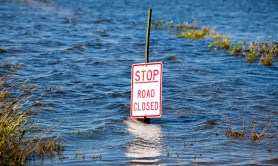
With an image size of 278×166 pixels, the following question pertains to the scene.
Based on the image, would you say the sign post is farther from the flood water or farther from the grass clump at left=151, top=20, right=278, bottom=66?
the grass clump at left=151, top=20, right=278, bottom=66

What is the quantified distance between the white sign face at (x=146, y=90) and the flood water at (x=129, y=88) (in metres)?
0.31

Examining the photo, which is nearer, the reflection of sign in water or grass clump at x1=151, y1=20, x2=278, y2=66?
the reflection of sign in water

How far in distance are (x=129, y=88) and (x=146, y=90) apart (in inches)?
184

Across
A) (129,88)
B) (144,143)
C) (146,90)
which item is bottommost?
(129,88)

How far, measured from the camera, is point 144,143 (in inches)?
394

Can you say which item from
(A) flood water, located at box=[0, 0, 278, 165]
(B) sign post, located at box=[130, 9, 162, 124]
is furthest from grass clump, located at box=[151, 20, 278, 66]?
(B) sign post, located at box=[130, 9, 162, 124]

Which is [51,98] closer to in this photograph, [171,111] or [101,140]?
[171,111]

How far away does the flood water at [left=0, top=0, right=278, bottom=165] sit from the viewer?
9.54 metres

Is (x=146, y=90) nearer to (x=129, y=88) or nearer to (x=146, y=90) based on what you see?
(x=146, y=90)

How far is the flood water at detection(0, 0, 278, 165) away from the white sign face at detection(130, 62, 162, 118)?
31 centimetres

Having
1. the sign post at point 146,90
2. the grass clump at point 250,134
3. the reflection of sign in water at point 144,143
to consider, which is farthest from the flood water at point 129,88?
the sign post at point 146,90

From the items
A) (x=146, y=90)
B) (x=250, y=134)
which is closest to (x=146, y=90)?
(x=146, y=90)

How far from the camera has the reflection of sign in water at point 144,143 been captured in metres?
9.02

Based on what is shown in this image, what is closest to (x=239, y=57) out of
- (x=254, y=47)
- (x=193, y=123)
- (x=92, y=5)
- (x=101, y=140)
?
(x=254, y=47)
